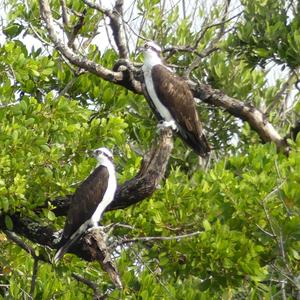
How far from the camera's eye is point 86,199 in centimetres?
716

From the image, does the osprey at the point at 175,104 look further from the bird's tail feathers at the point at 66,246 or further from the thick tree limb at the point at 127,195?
the bird's tail feathers at the point at 66,246

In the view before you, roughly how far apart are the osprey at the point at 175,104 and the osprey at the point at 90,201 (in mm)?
1114

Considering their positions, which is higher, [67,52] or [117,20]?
[117,20]

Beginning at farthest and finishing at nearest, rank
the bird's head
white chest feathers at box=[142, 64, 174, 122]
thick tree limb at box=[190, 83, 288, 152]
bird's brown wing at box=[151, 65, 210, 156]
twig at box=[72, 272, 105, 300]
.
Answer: thick tree limb at box=[190, 83, 288, 152]
white chest feathers at box=[142, 64, 174, 122]
bird's brown wing at box=[151, 65, 210, 156]
the bird's head
twig at box=[72, 272, 105, 300]

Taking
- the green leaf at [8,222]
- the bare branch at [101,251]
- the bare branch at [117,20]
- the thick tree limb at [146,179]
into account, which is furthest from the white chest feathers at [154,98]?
the green leaf at [8,222]

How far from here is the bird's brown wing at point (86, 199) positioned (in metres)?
6.83

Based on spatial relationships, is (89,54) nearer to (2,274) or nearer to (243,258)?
(2,274)

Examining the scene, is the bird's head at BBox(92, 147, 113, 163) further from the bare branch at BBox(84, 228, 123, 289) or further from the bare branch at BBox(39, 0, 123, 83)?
the bare branch at BBox(39, 0, 123, 83)

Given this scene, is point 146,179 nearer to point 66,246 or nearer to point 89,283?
point 66,246

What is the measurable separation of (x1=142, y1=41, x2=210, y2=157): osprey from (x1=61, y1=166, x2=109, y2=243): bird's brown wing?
121cm

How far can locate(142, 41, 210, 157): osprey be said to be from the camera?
8320 mm

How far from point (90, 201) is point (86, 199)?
0.23 feet

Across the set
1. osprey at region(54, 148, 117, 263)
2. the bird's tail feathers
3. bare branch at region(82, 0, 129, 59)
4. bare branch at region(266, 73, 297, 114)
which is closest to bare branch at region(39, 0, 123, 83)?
bare branch at region(82, 0, 129, 59)

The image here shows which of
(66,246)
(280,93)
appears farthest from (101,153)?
(280,93)
